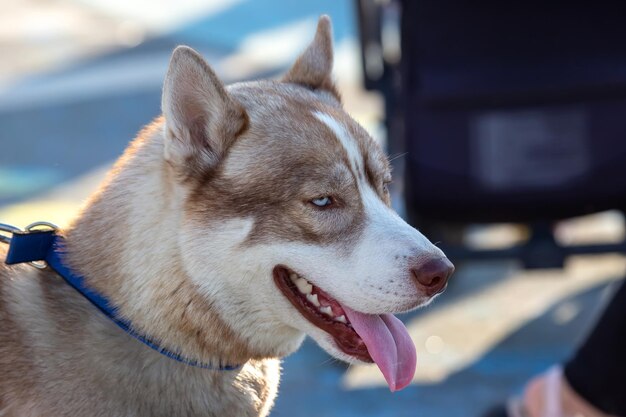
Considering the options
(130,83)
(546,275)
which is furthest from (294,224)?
(130,83)

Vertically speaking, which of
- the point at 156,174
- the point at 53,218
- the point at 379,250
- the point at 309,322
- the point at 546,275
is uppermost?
the point at 156,174

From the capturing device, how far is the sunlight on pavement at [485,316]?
14.9 ft

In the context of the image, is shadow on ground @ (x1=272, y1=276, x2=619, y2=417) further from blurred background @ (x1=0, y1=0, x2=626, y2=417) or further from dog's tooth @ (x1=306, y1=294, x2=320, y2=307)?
dog's tooth @ (x1=306, y1=294, x2=320, y2=307)

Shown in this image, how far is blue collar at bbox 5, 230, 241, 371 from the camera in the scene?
2.56 metres

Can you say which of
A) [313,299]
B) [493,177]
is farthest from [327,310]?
Result: [493,177]

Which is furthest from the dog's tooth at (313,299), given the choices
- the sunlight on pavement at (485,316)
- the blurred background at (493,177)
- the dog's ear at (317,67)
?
the sunlight on pavement at (485,316)

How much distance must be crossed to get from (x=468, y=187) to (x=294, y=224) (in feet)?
5.93

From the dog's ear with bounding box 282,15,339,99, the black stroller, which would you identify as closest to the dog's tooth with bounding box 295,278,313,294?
the dog's ear with bounding box 282,15,339,99

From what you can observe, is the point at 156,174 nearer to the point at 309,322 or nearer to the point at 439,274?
the point at 309,322

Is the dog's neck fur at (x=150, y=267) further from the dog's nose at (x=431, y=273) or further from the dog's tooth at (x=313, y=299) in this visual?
the dog's nose at (x=431, y=273)

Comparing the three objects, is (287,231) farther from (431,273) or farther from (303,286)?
(431,273)

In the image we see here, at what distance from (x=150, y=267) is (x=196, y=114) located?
414 millimetres

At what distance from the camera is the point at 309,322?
8.69 feet

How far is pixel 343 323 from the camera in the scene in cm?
270
